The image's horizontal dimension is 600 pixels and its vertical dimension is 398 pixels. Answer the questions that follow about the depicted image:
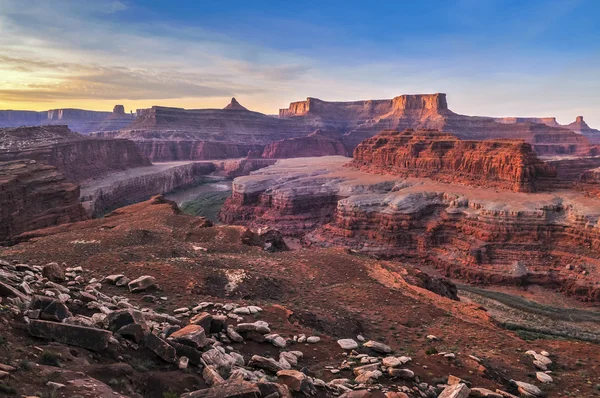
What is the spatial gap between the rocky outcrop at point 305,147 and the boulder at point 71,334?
457ft

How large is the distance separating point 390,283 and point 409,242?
3041 cm

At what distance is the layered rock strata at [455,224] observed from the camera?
41.8 m

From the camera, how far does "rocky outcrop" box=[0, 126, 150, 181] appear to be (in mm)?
69125

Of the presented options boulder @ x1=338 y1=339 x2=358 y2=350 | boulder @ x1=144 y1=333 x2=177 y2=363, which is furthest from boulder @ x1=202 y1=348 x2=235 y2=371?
boulder @ x1=338 y1=339 x2=358 y2=350

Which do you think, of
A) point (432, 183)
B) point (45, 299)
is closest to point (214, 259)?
point (45, 299)

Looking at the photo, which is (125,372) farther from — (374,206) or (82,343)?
(374,206)

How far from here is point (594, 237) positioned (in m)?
41.1

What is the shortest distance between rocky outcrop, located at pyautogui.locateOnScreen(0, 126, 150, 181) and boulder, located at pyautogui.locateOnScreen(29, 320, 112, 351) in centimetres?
6644

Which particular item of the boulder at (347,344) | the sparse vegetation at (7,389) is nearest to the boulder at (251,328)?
the boulder at (347,344)

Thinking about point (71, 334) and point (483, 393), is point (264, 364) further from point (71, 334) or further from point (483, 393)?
point (483, 393)

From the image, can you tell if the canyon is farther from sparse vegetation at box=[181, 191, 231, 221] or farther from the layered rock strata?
the layered rock strata

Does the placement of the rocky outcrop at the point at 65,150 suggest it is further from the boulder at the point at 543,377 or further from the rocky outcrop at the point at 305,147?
the boulder at the point at 543,377

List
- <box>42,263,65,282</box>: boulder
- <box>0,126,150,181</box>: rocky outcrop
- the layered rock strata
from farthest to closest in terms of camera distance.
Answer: <box>0,126,150,181</box>: rocky outcrop < the layered rock strata < <box>42,263,65,282</box>: boulder

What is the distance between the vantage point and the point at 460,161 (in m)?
61.9
